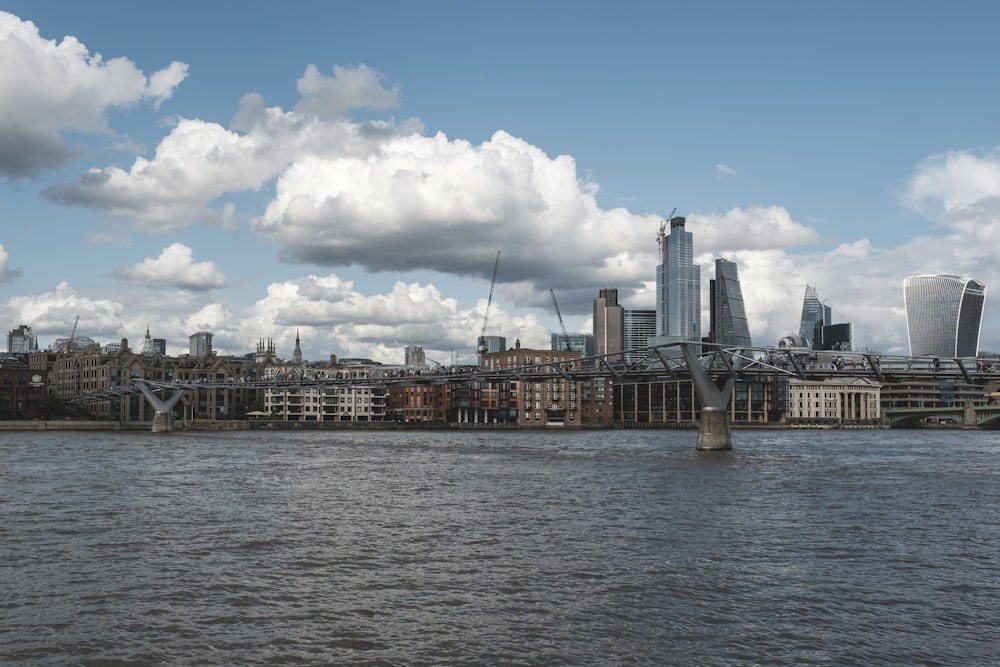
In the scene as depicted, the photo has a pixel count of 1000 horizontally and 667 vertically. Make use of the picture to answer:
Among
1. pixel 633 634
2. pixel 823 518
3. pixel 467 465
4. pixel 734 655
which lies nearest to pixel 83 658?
pixel 633 634

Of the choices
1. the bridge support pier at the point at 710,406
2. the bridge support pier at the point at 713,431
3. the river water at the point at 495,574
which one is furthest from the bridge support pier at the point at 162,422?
the river water at the point at 495,574

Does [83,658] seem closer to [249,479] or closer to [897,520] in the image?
[897,520]

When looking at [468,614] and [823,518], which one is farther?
[823,518]

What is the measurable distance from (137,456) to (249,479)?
3126 centimetres

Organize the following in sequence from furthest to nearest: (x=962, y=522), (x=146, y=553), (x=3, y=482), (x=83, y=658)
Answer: (x=3, y=482), (x=962, y=522), (x=146, y=553), (x=83, y=658)

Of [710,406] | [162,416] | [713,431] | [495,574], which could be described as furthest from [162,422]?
[495,574]

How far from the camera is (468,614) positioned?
Result: 21750 mm

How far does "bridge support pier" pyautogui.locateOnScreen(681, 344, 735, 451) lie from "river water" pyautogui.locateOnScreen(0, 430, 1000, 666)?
3326 cm

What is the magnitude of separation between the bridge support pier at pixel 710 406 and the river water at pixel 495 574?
33257 millimetres

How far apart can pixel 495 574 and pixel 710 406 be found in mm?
67761

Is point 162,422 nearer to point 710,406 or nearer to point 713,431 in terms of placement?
point 713,431

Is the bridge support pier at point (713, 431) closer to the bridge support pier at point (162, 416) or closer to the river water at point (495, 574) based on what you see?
the river water at point (495, 574)

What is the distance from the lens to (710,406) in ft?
298

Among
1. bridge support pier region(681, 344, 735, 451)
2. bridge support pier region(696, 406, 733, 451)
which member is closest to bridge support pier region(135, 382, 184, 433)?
bridge support pier region(696, 406, 733, 451)
